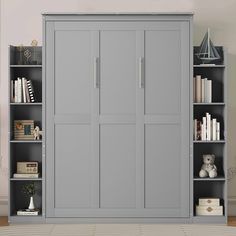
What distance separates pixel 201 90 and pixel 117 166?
3.51ft

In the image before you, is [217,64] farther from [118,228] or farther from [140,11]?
[118,228]

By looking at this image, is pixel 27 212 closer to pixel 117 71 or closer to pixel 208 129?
pixel 117 71

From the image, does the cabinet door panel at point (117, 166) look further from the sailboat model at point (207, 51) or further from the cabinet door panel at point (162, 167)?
the sailboat model at point (207, 51)

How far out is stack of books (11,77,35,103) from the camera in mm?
6691

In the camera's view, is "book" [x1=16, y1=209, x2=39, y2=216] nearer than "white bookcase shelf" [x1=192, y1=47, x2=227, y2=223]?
Yes

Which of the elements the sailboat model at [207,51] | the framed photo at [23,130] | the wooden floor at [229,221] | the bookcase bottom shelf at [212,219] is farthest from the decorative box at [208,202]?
the framed photo at [23,130]

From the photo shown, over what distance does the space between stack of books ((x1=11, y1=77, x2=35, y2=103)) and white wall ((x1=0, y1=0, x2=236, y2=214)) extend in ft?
1.68

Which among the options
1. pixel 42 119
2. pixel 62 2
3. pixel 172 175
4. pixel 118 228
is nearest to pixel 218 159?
pixel 172 175

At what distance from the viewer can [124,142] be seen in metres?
6.61

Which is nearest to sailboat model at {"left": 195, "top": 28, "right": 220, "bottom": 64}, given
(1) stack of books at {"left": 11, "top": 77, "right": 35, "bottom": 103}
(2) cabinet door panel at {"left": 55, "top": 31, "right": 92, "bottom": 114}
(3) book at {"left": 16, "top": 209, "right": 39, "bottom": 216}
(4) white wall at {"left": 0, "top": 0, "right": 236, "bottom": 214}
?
(4) white wall at {"left": 0, "top": 0, "right": 236, "bottom": 214}

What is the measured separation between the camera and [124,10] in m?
7.16

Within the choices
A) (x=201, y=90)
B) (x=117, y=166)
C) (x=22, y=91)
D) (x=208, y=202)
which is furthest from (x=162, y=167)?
(x=22, y=91)

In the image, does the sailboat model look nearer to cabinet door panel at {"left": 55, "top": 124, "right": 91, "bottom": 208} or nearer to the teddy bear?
the teddy bear

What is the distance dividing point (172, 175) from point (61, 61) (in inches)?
58.6
